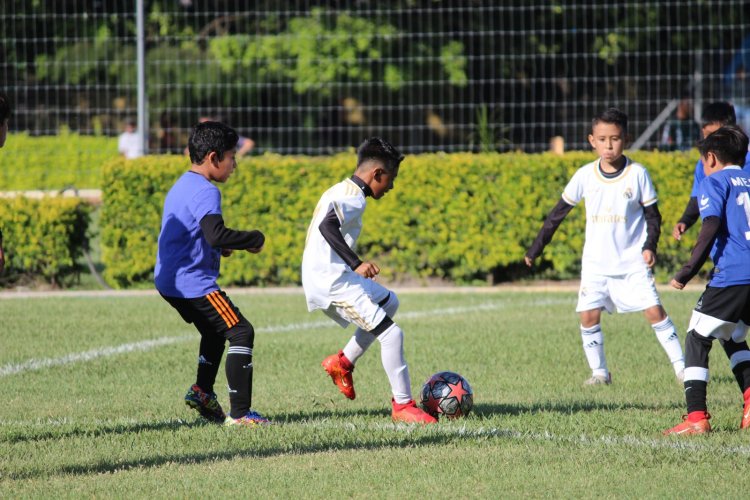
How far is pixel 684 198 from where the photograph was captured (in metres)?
13.5

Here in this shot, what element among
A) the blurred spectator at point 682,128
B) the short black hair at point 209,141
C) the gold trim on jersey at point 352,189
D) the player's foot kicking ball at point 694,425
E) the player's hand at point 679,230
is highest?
the blurred spectator at point 682,128

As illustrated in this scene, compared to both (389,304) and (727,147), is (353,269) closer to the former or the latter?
(389,304)

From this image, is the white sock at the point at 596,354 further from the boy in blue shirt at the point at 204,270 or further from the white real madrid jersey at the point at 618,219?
the boy in blue shirt at the point at 204,270

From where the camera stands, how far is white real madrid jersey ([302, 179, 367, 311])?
6613 mm

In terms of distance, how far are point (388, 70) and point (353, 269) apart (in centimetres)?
1720

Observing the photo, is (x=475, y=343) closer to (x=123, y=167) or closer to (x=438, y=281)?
(x=438, y=281)

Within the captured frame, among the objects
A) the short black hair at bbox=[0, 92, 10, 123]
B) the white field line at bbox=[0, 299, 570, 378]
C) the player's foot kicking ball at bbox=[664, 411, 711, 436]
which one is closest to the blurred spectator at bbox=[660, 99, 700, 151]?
the white field line at bbox=[0, 299, 570, 378]

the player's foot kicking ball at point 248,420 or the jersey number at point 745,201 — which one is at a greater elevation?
the jersey number at point 745,201

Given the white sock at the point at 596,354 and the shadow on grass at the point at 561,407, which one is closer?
the shadow on grass at the point at 561,407

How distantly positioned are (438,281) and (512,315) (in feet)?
8.99

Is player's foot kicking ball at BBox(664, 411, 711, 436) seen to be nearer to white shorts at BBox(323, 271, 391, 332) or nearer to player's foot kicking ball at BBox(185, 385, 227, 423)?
white shorts at BBox(323, 271, 391, 332)

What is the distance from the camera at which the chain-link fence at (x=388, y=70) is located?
16.7m

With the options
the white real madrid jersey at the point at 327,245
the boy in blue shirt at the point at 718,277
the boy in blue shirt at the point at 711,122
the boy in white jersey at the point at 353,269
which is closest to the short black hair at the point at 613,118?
the boy in blue shirt at the point at 711,122

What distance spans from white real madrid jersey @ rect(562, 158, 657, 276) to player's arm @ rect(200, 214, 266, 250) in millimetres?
2956
